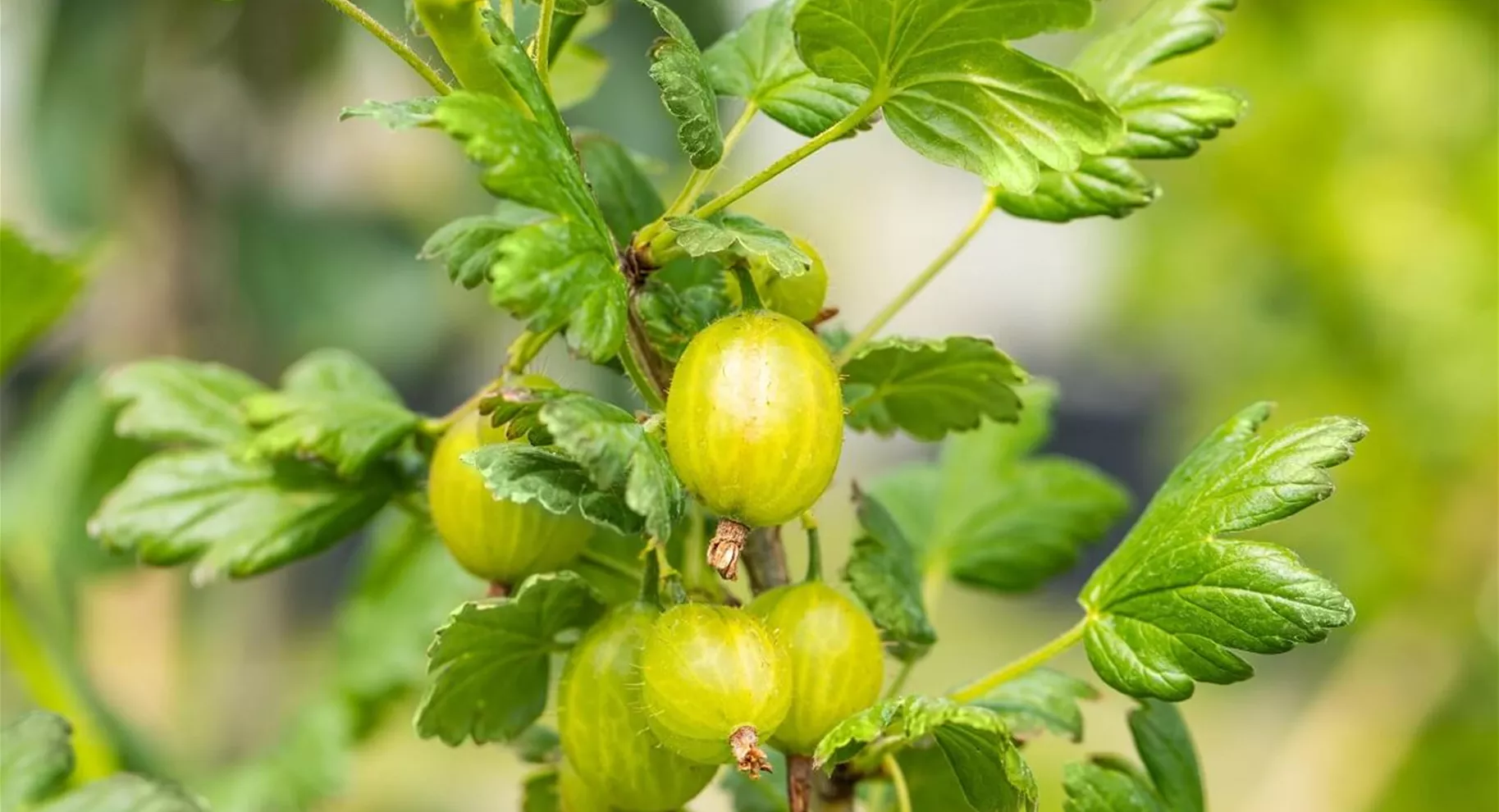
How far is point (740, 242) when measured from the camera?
1.37 feet

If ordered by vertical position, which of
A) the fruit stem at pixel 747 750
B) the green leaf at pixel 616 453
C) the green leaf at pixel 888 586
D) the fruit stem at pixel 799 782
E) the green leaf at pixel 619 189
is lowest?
the fruit stem at pixel 799 782

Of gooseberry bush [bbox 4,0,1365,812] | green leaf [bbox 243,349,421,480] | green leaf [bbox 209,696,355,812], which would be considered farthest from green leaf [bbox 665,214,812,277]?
green leaf [bbox 209,696,355,812]

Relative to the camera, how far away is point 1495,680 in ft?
6.45

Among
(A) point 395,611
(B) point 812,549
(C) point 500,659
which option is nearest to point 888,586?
(B) point 812,549

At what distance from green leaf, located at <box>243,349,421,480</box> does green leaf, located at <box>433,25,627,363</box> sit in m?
0.19

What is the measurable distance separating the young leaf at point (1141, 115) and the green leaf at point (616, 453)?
241 mm

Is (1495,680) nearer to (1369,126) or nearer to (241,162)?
(1369,126)

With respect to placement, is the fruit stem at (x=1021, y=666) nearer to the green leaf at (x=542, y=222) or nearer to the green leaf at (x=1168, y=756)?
the green leaf at (x=1168, y=756)

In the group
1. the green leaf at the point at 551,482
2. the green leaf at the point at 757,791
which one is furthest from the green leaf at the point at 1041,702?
the green leaf at the point at 551,482

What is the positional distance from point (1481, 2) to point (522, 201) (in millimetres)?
2248

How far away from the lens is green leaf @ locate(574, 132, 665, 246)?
556 mm

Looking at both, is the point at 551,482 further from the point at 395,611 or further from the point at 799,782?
the point at 395,611

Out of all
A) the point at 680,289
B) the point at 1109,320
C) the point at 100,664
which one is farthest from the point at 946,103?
the point at 1109,320

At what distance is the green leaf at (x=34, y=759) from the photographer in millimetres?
491
